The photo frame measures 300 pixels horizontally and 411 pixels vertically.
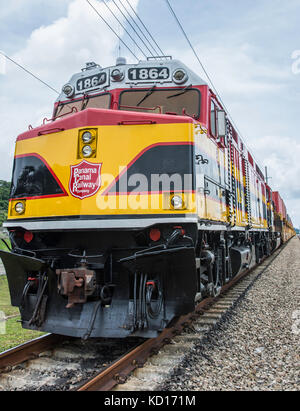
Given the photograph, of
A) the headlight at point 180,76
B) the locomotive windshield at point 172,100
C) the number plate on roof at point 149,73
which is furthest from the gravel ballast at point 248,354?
the number plate on roof at point 149,73

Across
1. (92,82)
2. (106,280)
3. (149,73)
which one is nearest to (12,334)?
(106,280)

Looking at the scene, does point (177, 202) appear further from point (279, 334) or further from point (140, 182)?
point (279, 334)

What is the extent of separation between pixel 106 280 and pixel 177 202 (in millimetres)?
1252

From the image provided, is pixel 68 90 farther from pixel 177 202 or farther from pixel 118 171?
pixel 177 202

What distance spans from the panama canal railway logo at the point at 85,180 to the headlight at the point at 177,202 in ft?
2.86

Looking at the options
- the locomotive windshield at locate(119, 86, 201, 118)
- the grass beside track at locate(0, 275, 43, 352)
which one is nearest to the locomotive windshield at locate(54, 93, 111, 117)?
the locomotive windshield at locate(119, 86, 201, 118)

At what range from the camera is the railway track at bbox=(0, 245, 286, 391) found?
11.4ft

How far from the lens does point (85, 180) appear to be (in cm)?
434

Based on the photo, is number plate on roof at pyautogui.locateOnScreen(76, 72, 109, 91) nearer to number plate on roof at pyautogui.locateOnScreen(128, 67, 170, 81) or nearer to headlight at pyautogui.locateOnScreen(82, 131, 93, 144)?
number plate on roof at pyautogui.locateOnScreen(128, 67, 170, 81)

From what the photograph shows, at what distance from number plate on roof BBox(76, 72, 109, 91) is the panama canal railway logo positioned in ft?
6.01

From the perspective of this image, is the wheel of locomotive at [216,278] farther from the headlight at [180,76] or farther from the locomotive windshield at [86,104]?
the locomotive windshield at [86,104]

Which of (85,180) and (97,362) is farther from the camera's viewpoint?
(85,180)

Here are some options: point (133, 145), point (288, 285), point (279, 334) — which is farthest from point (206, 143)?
point (288, 285)

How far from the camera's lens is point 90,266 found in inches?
173
